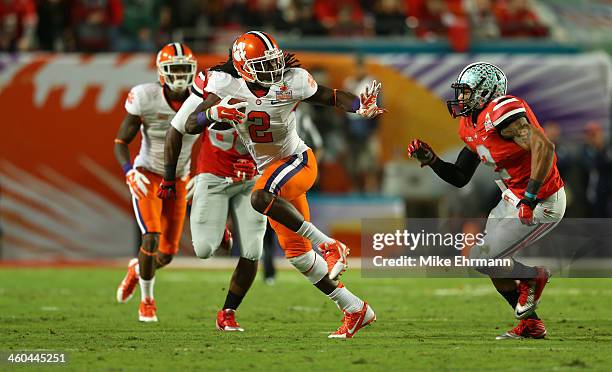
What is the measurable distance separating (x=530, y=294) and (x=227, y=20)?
9.29 metres

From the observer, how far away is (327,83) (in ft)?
46.8

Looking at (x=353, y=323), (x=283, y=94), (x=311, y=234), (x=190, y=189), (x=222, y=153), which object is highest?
(x=283, y=94)

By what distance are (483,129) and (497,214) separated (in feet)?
1.80

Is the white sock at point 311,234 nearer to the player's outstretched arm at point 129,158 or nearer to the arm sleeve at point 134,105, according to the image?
the player's outstretched arm at point 129,158

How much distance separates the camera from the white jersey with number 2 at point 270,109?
6.67 m

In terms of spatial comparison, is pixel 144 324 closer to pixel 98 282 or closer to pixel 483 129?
pixel 483 129

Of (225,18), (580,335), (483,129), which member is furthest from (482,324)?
(225,18)

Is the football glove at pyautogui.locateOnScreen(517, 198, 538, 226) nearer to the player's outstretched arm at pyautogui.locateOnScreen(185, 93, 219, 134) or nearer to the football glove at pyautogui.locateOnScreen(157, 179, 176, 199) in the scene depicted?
the player's outstretched arm at pyautogui.locateOnScreen(185, 93, 219, 134)

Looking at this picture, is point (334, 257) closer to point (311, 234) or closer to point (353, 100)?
point (311, 234)

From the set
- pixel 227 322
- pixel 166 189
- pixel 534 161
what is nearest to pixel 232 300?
pixel 227 322

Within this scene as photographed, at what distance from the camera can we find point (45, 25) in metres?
14.5

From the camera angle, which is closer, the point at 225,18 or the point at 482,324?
the point at 482,324

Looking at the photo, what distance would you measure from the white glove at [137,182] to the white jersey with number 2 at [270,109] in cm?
129

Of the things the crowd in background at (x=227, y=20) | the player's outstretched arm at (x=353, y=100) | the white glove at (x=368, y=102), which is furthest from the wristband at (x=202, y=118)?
the crowd in background at (x=227, y=20)
